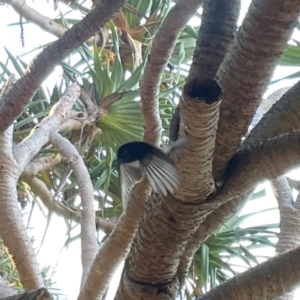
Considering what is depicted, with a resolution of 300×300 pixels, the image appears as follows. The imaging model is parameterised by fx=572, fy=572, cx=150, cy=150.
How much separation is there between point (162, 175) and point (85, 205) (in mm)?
627

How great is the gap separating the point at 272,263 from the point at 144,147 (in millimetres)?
190

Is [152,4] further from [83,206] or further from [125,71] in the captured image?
[83,206]

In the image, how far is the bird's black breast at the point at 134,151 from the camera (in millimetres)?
637

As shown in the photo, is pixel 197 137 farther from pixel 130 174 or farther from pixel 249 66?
pixel 130 174

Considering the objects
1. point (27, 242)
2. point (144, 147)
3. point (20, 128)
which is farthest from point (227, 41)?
point (20, 128)

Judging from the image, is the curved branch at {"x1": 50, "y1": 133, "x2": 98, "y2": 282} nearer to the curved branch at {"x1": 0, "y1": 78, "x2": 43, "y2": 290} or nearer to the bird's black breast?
the curved branch at {"x1": 0, "y1": 78, "x2": 43, "y2": 290}

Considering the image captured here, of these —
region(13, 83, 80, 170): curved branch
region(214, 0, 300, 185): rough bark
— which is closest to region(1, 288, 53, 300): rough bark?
region(214, 0, 300, 185): rough bark

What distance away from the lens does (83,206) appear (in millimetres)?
1187

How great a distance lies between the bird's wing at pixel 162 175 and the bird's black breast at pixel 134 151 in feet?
0.06

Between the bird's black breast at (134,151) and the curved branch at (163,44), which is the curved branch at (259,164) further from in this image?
the curved branch at (163,44)

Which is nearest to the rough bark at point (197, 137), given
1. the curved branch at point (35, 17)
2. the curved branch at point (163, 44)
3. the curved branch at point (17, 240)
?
the curved branch at point (163, 44)

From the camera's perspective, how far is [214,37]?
2.14 ft

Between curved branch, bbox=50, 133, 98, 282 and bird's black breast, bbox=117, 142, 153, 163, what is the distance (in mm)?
429

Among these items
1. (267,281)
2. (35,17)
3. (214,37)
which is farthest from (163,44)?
(35,17)
